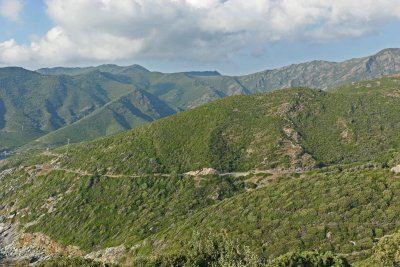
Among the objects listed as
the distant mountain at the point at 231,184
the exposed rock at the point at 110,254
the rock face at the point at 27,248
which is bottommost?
the rock face at the point at 27,248

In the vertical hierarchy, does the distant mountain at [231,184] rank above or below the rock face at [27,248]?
above

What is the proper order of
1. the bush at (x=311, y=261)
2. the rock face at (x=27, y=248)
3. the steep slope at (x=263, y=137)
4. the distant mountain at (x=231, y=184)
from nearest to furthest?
the bush at (x=311, y=261) < the distant mountain at (x=231, y=184) < the rock face at (x=27, y=248) < the steep slope at (x=263, y=137)

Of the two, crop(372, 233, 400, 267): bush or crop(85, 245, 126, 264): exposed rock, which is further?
crop(85, 245, 126, 264): exposed rock

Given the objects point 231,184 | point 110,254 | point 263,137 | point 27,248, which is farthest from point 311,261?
point 263,137

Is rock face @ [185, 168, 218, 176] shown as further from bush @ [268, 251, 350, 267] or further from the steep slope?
bush @ [268, 251, 350, 267]

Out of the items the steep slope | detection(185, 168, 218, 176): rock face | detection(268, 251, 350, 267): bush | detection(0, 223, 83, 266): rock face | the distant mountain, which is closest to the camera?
detection(268, 251, 350, 267): bush

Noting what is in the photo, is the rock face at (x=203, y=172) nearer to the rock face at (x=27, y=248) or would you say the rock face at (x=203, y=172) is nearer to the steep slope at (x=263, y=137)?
the steep slope at (x=263, y=137)

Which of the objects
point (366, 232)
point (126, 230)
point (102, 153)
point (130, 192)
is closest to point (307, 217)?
point (366, 232)

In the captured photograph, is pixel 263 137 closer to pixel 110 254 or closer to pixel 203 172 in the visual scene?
pixel 203 172

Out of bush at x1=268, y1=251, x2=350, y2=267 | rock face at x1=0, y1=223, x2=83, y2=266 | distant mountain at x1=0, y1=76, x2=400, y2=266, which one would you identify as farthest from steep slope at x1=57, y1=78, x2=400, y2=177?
bush at x1=268, y1=251, x2=350, y2=267

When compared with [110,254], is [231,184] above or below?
above

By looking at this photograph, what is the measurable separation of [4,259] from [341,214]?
98.7 metres

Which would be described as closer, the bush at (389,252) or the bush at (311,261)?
the bush at (389,252)

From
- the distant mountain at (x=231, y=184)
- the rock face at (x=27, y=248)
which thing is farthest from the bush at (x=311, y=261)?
the rock face at (x=27, y=248)
